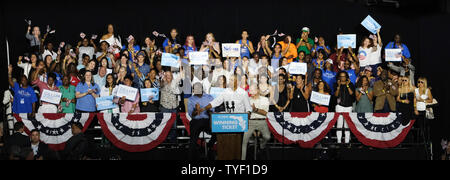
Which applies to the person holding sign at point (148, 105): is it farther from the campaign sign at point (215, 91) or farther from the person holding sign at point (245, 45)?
the person holding sign at point (245, 45)

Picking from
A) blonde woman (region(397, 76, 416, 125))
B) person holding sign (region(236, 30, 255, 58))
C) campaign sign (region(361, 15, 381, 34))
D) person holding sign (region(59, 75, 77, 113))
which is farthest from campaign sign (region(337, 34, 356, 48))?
person holding sign (region(59, 75, 77, 113))

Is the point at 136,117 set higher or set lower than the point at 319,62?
lower

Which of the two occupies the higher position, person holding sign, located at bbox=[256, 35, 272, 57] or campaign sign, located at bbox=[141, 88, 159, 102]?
person holding sign, located at bbox=[256, 35, 272, 57]

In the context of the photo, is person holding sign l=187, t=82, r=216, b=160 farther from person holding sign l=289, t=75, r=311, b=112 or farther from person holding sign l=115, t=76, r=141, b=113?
person holding sign l=289, t=75, r=311, b=112

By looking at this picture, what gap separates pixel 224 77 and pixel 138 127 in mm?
1856

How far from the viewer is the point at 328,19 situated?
→ 40.1 feet

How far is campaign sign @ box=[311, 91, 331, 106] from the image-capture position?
10297 mm

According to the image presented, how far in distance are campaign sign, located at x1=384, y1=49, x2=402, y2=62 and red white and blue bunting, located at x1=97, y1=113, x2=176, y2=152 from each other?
467 centimetres

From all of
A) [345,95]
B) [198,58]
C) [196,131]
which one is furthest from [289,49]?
[196,131]

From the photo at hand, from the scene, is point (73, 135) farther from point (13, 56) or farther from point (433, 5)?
point (433, 5)

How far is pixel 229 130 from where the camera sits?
309 inches

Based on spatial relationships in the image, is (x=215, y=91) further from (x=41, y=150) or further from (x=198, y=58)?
(x=41, y=150)

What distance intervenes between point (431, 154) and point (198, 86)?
4565 millimetres
